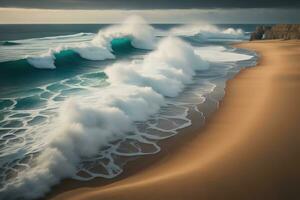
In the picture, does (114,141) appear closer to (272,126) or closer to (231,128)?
(231,128)

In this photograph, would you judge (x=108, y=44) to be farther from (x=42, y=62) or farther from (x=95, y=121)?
(x=95, y=121)

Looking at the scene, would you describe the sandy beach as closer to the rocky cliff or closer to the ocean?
the ocean

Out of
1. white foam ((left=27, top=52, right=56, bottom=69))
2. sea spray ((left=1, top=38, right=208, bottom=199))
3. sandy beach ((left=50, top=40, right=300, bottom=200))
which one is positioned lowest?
sandy beach ((left=50, top=40, right=300, bottom=200))

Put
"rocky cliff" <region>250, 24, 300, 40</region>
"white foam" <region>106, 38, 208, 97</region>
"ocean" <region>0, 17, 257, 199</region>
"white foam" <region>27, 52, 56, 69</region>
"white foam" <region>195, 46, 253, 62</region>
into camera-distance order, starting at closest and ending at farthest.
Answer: "ocean" <region>0, 17, 257, 199</region> < "white foam" <region>106, 38, 208, 97</region> < "white foam" <region>27, 52, 56, 69</region> < "white foam" <region>195, 46, 253, 62</region> < "rocky cliff" <region>250, 24, 300, 40</region>

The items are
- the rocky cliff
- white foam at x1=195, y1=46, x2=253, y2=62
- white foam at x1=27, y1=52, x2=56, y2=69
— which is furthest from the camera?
the rocky cliff

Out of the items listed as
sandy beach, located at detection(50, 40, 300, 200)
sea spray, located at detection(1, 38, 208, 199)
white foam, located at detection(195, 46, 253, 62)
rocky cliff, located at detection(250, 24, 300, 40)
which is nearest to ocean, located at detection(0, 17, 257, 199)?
sea spray, located at detection(1, 38, 208, 199)

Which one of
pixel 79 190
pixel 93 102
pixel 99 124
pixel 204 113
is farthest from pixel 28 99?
pixel 79 190

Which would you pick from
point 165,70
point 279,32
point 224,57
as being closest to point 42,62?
point 165,70
